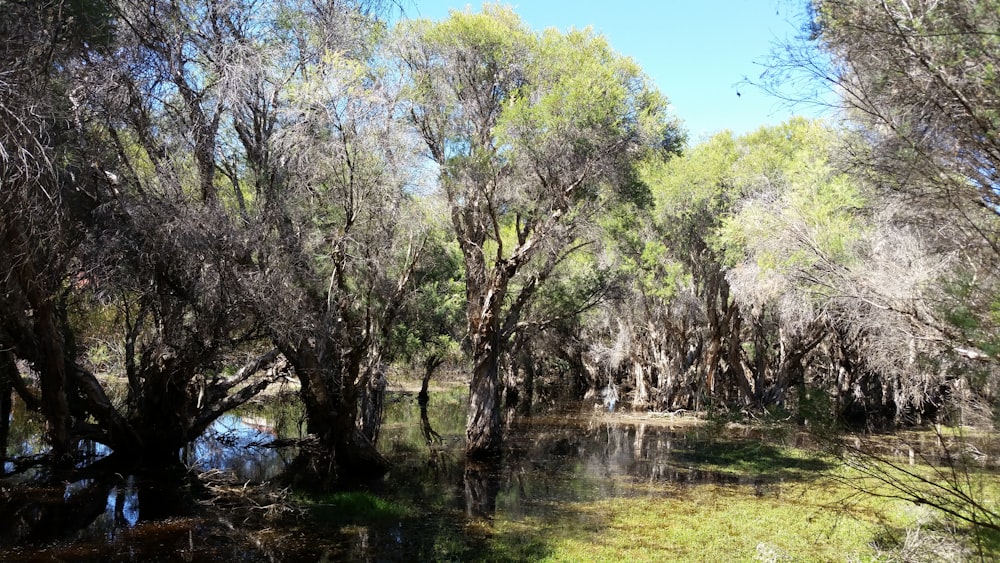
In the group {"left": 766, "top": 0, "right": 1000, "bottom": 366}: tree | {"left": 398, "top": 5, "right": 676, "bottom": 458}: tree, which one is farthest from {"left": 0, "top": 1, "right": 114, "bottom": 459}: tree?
{"left": 398, "top": 5, "right": 676, "bottom": 458}: tree

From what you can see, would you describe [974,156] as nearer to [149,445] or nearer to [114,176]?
[114,176]

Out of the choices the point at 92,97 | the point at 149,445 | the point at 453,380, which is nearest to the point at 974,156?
the point at 92,97

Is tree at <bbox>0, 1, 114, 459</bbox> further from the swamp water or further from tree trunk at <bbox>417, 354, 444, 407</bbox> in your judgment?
tree trunk at <bbox>417, 354, 444, 407</bbox>

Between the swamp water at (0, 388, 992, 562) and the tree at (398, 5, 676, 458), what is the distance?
2.79 metres

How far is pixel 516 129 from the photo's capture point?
1504 centimetres

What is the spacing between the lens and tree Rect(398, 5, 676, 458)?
15.1m

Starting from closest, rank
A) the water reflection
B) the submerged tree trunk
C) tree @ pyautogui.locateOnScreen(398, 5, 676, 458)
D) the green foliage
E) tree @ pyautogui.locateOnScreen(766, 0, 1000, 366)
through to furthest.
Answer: tree @ pyautogui.locateOnScreen(766, 0, 1000, 366) → the submerged tree trunk → the green foliage → the water reflection → tree @ pyautogui.locateOnScreen(398, 5, 676, 458)

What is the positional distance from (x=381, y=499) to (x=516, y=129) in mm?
8367

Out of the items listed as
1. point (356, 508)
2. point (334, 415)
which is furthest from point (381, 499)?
point (334, 415)

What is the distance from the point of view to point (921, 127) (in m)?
5.71

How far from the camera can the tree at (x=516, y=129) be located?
1509 cm

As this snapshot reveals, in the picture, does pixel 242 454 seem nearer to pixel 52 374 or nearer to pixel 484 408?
pixel 484 408

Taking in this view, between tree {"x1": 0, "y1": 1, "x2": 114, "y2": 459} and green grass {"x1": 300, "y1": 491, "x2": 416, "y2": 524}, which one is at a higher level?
tree {"x1": 0, "y1": 1, "x2": 114, "y2": 459}

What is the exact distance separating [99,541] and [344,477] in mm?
5105
